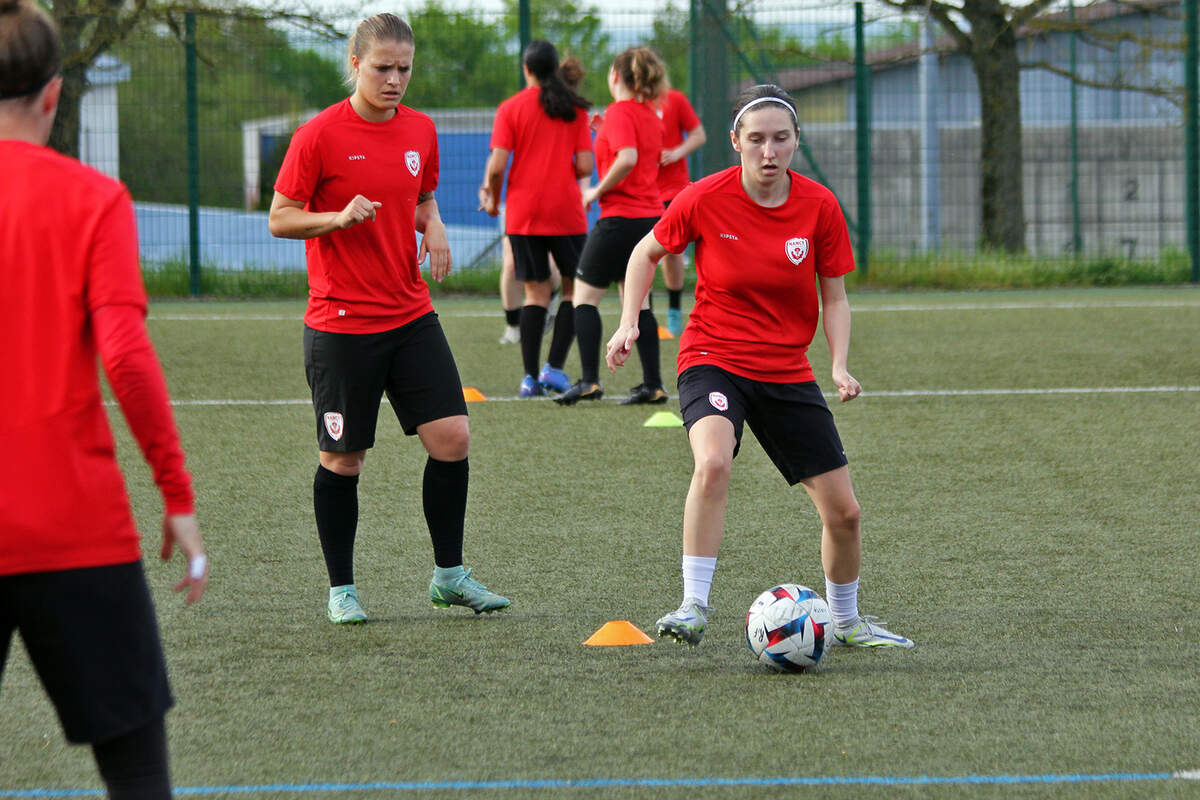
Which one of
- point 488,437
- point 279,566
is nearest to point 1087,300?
point 488,437

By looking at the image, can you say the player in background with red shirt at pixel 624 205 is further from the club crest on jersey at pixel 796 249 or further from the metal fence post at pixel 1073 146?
the metal fence post at pixel 1073 146

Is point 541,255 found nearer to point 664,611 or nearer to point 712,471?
point 664,611

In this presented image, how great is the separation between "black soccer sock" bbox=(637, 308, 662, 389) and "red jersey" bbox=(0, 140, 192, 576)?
633cm

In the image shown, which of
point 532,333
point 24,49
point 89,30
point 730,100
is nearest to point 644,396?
point 532,333

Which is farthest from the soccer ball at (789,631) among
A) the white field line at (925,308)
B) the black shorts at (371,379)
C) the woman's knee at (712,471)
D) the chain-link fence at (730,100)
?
the chain-link fence at (730,100)

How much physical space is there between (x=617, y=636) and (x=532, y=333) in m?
4.81

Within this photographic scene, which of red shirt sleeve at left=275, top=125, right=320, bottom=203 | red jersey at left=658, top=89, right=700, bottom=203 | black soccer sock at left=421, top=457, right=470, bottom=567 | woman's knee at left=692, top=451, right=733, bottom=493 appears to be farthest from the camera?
red jersey at left=658, top=89, right=700, bottom=203

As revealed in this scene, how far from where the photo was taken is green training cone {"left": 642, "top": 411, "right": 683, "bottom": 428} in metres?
8.09

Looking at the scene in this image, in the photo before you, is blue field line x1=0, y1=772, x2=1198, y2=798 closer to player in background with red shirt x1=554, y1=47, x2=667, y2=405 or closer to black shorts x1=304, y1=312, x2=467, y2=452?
black shorts x1=304, y1=312, x2=467, y2=452

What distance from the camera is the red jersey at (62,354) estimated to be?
2.26 meters

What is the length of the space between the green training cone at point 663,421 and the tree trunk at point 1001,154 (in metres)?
10.7

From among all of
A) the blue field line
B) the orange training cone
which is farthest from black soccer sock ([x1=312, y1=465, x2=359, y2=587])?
the blue field line

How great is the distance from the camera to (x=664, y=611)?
15.4ft

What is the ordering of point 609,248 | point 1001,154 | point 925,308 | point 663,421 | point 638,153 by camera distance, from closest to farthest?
point 663,421, point 609,248, point 638,153, point 925,308, point 1001,154
